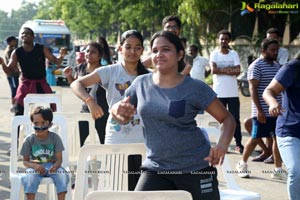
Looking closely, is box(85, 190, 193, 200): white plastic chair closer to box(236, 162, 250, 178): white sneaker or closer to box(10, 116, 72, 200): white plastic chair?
box(10, 116, 72, 200): white plastic chair

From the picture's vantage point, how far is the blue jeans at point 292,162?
438 centimetres

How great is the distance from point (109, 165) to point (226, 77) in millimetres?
4563

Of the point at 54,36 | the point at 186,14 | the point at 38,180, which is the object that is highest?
the point at 186,14

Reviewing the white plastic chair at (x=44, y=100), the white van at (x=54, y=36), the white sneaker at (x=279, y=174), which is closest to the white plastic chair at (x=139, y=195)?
the white sneaker at (x=279, y=174)

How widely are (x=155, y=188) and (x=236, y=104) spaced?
5.38 meters

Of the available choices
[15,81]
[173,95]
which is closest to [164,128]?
[173,95]

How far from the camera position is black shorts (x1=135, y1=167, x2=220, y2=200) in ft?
11.7

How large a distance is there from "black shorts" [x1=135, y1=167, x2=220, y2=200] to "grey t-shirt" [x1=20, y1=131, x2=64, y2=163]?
6.09 ft

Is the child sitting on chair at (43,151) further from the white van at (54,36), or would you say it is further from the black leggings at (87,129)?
the white van at (54,36)

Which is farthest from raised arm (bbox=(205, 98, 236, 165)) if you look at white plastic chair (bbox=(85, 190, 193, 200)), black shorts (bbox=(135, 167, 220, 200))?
white plastic chair (bbox=(85, 190, 193, 200))

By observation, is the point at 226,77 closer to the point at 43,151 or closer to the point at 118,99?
the point at 43,151

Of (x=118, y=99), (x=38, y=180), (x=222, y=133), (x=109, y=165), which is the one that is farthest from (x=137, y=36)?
(x=38, y=180)

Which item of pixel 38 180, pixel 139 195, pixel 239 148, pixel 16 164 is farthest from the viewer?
pixel 239 148

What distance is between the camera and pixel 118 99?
4773 millimetres
